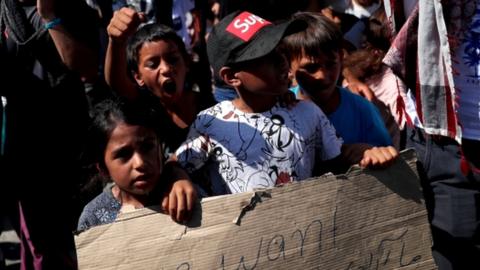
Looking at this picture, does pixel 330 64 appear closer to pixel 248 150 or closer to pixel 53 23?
pixel 248 150

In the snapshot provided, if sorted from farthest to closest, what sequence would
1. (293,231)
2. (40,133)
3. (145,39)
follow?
1. (40,133)
2. (145,39)
3. (293,231)

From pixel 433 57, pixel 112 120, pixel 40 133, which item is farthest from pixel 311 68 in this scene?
pixel 40 133

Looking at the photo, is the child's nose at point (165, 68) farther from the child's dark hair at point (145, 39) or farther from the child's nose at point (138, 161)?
the child's nose at point (138, 161)

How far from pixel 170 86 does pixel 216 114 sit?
1.19 feet

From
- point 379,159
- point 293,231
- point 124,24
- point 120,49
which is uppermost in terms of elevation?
point 124,24

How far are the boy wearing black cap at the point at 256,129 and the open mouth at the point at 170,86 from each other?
28cm

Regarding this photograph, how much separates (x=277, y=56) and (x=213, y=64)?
27 centimetres

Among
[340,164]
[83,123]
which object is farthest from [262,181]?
[83,123]

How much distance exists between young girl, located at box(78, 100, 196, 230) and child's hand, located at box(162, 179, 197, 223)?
0.15 ft

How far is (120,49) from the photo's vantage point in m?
2.73

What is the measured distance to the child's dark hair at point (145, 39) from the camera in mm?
3109

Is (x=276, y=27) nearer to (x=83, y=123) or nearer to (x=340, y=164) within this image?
(x=340, y=164)

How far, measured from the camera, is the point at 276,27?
279cm

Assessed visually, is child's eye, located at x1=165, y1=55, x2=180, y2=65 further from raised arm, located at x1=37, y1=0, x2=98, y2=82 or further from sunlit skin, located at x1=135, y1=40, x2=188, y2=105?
raised arm, located at x1=37, y1=0, x2=98, y2=82
